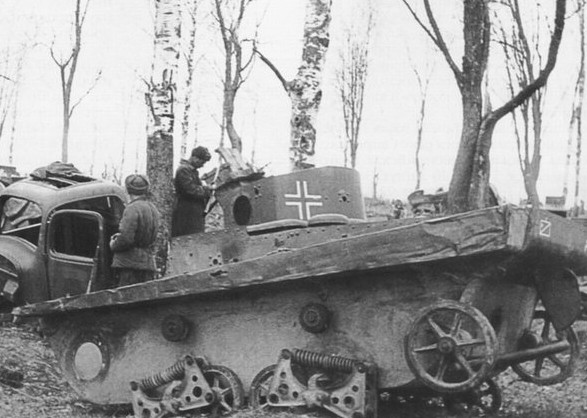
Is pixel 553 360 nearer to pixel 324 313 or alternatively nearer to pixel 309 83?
pixel 324 313

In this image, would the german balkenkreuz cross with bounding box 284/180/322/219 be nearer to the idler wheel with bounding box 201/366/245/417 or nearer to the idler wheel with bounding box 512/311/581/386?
the idler wheel with bounding box 201/366/245/417

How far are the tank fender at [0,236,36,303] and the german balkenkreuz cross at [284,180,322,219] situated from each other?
3.34 meters

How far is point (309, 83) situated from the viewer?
550 inches

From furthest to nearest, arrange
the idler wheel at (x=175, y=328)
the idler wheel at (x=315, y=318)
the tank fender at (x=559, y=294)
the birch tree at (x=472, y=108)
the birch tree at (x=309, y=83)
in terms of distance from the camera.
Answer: the birch tree at (x=309, y=83)
the birch tree at (x=472, y=108)
the idler wheel at (x=175, y=328)
the idler wheel at (x=315, y=318)
the tank fender at (x=559, y=294)

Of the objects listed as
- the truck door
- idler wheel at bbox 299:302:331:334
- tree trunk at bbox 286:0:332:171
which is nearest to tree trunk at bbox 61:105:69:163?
tree trunk at bbox 286:0:332:171

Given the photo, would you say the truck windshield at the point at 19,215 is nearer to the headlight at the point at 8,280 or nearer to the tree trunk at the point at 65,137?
the headlight at the point at 8,280

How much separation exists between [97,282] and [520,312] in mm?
4455

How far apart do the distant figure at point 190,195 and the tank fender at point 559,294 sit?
4.72 meters

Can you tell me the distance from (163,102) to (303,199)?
3.12 metres

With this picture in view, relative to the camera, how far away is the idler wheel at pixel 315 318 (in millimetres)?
7875

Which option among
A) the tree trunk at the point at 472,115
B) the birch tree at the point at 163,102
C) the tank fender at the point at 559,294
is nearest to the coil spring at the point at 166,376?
the tank fender at the point at 559,294

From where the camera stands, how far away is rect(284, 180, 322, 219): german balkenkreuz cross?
942 centimetres

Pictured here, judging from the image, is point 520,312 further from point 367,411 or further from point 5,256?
point 5,256

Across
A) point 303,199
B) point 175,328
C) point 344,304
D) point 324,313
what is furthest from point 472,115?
point 175,328
